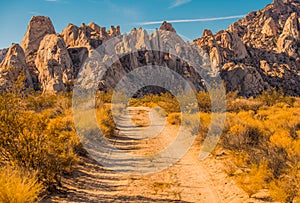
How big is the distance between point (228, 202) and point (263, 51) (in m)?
80.0

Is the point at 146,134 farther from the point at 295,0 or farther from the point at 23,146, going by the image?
the point at 295,0

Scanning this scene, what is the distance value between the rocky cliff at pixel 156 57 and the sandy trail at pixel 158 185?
138 ft

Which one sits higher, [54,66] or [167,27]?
[167,27]

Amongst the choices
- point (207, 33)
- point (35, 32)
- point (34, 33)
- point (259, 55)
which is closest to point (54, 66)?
point (34, 33)

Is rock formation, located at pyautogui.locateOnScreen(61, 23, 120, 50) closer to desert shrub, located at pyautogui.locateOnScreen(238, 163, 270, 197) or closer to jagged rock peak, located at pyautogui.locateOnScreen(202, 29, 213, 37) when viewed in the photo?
jagged rock peak, located at pyautogui.locateOnScreen(202, 29, 213, 37)

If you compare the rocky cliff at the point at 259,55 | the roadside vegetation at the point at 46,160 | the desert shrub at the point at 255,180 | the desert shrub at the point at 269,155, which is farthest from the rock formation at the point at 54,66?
the desert shrub at the point at 255,180

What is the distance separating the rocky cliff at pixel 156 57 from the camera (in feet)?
177

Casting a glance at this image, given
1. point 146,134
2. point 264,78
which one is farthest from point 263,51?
point 146,134

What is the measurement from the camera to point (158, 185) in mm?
6590

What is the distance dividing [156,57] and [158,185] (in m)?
66.5

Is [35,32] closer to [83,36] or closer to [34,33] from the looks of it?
[34,33]

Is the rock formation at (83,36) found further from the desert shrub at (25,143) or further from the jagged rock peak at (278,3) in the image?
the jagged rock peak at (278,3)

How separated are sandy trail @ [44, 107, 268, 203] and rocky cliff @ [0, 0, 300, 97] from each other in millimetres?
42110

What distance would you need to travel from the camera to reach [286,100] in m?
22.8
